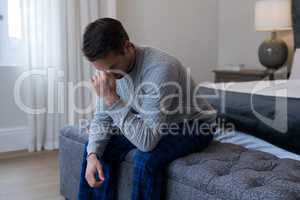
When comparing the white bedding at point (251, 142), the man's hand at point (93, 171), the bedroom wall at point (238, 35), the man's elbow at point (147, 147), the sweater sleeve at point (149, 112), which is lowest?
the man's hand at point (93, 171)

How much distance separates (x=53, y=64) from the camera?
11.5ft

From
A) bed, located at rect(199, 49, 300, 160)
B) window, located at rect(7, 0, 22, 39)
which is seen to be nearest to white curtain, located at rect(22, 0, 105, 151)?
window, located at rect(7, 0, 22, 39)

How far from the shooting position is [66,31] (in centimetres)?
354

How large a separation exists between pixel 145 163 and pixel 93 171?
10.0 inches

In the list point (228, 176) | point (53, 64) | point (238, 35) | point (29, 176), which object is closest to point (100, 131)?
point (228, 176)

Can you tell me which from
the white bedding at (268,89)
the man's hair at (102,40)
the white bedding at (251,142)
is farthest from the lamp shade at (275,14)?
the man's hair at (102,40)

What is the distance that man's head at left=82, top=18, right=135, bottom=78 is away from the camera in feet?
4.56

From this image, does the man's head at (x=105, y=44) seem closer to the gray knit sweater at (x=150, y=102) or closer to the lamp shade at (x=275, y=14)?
the gray knit sweater at (x=150, y=102)

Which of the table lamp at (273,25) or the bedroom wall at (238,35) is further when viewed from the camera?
the bedroom wall at (238,35)

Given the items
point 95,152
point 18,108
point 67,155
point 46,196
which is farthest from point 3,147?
point 95,152

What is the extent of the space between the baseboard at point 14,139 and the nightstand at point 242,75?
2067 millimetres

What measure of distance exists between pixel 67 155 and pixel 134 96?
0.71 m

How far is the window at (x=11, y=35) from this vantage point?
131 inches

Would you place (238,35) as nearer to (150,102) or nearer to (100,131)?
(100,131)
